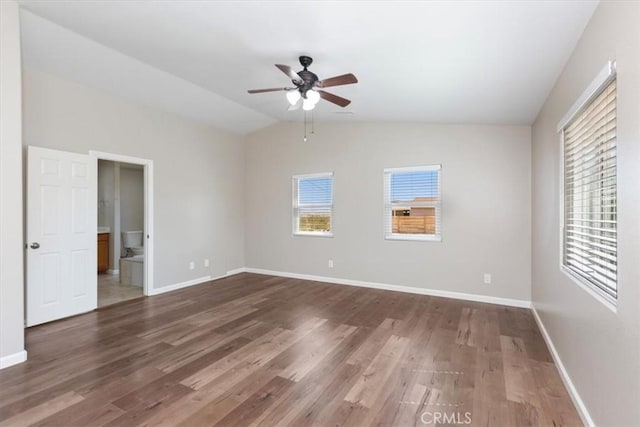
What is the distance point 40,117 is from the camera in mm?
3654

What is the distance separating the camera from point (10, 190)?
8.69 ft

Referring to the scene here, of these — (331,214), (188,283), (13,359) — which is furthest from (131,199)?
(13,359)

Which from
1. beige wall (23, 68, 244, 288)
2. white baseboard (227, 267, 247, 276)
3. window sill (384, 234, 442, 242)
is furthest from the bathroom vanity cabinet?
window sill (384, 234, 442, 242)

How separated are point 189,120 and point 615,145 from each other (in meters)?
5.59

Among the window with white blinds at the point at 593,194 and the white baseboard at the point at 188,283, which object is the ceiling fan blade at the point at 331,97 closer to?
the window with white blinds at the point at 593,194

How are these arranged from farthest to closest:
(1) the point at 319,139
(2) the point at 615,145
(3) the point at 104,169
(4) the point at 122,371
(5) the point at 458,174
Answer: (3) the point at 104,169
(1) the point at 319,139
(5) the point at 458,174
(4) the point at 122,371
(2) the point at 615,145

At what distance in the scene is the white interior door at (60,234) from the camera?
11.7 ft

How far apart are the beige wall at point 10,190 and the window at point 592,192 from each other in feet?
13.9

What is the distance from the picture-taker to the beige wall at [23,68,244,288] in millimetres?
3771

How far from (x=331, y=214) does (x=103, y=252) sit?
15.8 feet

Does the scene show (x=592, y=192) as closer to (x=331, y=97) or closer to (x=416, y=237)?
(x=331, y=97)

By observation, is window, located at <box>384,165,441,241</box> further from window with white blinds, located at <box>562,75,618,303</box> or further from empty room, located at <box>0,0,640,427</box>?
window with white blinds, located at <box>562,75,618,303</box>

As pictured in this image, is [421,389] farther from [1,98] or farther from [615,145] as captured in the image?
[1,98]

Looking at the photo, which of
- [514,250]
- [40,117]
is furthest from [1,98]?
[514,250]
